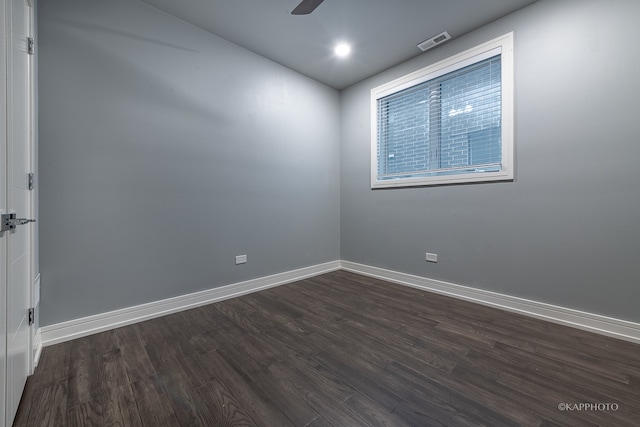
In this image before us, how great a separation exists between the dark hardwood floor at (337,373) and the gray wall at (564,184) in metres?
0.46

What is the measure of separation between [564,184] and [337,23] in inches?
104

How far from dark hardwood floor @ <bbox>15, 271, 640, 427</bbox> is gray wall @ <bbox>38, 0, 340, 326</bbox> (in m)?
0.54

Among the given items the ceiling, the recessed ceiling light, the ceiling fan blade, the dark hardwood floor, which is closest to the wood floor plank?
the dark hardwood floor

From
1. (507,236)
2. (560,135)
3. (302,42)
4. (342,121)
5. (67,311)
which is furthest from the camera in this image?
(342,121)

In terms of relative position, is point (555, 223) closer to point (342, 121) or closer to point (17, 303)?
point (342, 121)

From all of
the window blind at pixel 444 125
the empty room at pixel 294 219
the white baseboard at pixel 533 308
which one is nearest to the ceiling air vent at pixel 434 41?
the empty room at pixel 294 219

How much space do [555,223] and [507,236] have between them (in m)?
0.38

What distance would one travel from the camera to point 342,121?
4.11 meters

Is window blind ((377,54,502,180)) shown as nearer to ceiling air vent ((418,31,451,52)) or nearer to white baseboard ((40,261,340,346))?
ceiling air vent ((418,31,451,52))

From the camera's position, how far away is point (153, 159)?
234cm

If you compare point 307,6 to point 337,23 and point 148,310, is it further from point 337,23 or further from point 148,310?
point 148,310

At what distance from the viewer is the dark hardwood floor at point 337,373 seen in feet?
4.09

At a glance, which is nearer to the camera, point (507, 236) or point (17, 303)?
point (17, 303)

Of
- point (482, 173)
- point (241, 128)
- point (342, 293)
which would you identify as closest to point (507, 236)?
point (482, 173)
